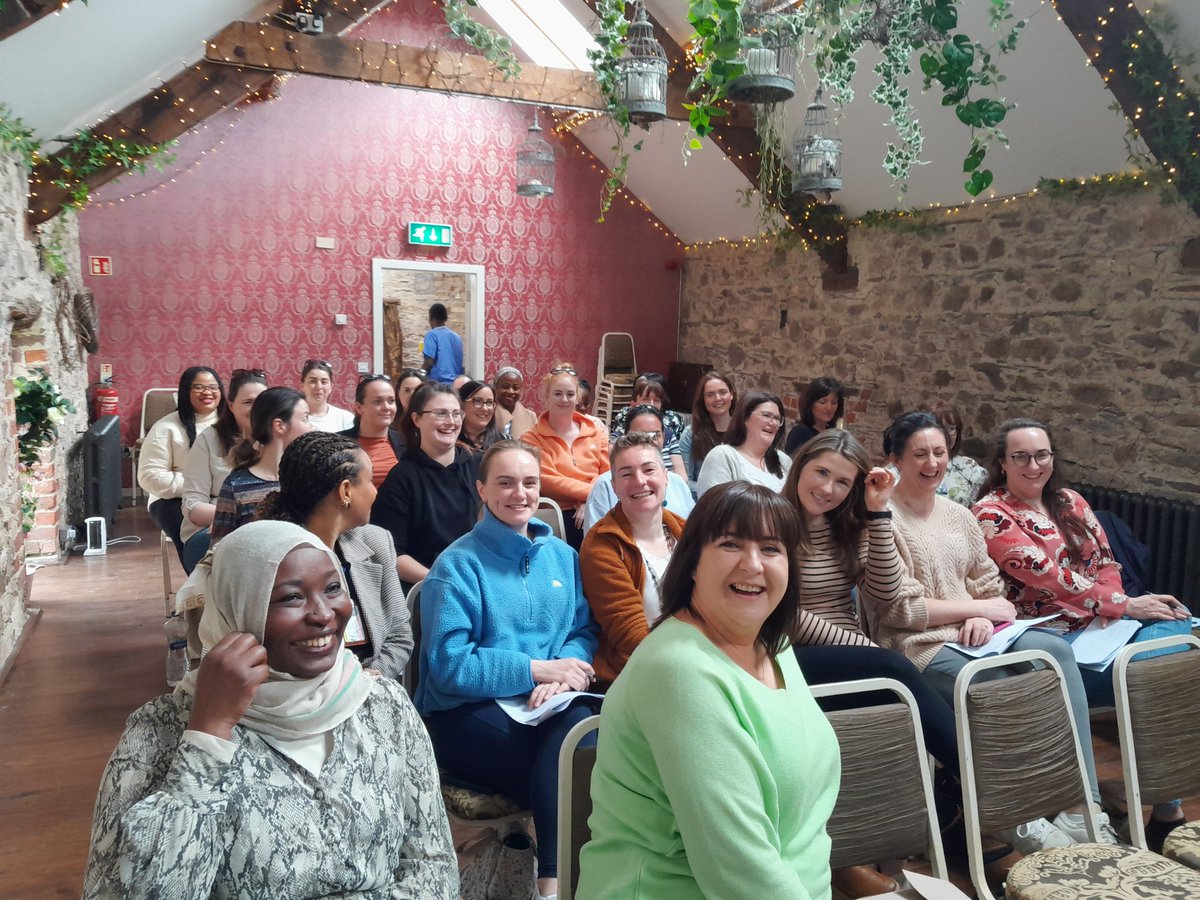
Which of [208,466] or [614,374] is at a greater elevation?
[614,374]

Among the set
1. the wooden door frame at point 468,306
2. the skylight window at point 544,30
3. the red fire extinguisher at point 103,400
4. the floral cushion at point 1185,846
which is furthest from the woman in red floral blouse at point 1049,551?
the red fire extinguisher at point 103,400

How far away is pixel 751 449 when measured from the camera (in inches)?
151

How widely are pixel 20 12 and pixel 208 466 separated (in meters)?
1.80

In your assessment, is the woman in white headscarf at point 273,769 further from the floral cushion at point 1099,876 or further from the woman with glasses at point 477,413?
the woman with glasses at point 477,413

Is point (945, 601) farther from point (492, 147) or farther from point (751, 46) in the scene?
point (492, 147)

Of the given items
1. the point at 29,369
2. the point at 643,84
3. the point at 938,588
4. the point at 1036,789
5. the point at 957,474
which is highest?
the point at 643,84

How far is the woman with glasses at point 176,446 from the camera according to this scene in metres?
3.77

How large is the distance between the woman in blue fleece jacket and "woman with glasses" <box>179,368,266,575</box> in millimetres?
1469

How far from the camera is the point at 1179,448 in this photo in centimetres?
449

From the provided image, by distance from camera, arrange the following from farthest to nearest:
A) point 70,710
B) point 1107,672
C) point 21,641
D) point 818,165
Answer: point 818,165 → point 21,641 → point 70,710 → point 1107,672

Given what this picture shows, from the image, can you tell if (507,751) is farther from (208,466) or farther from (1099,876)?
(208,466)

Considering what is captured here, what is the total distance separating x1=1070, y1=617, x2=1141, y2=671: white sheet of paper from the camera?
107 inches

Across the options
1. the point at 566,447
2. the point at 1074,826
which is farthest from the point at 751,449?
the point at 1074,826

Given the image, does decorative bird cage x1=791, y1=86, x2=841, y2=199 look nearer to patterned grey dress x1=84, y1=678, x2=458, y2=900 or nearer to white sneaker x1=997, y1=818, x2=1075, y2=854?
white sneaker x1=997, y1=818, x2=1075, y2=854
